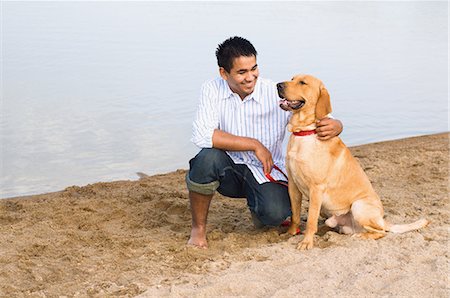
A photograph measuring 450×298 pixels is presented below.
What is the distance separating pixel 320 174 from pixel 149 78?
698 cm

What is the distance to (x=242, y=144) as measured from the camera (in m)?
4.52

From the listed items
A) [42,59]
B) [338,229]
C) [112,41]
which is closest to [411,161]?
[338,229]

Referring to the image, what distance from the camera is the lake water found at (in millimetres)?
7746

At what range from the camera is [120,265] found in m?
4.13

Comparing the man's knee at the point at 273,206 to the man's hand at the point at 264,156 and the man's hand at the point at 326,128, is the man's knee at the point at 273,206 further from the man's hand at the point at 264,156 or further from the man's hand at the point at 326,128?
the man's hand at the point at 326,128

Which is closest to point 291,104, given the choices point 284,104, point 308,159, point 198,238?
point 284,104

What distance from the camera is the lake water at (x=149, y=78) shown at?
7.75 m

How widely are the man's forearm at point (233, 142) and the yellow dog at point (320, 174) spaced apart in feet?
0.94

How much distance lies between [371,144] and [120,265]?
5.11 m

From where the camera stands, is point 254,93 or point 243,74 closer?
point 243,74

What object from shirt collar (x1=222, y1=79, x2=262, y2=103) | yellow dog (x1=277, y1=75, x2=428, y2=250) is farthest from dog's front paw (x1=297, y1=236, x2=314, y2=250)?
shirt collar (x1=222, y1=79, x2=262, y2=103)

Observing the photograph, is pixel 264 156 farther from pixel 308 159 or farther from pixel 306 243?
pixel 306 243

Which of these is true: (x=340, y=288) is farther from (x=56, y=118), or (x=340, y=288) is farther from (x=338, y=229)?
(x=56, y=118)

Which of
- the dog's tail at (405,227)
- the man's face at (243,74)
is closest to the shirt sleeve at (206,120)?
the man's face at (243,74)
